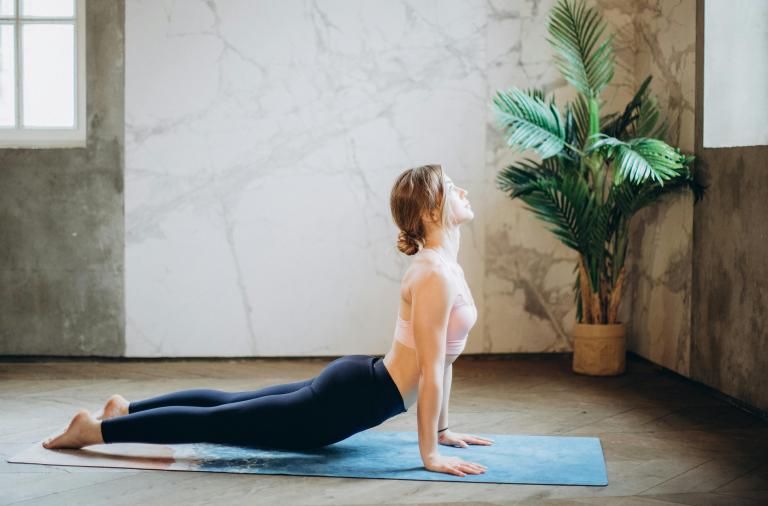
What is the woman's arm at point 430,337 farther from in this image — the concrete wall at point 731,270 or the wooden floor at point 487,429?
the concrete wall at point 731,270

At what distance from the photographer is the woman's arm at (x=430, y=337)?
249 centimetres

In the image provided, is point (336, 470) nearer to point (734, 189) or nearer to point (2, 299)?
point (734, 189)

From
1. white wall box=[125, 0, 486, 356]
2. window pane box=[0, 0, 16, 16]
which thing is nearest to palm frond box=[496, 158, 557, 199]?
white wall box=[125, 0, 486, 356]

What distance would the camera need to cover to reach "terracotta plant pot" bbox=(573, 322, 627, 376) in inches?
169

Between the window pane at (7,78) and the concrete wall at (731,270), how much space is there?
11.8 feet

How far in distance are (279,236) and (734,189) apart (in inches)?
91.9

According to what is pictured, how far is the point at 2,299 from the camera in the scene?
4.74m

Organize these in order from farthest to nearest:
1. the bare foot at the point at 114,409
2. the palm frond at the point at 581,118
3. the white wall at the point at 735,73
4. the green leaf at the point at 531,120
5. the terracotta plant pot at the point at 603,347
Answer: the palm frond at the point at 581,118, the terracotta plant pot at the point at 603,347, the green leaf at the point at 531,120, the white wall at the point at 735,73, the bare foot at the point at 114,409

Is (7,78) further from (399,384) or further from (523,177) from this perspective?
(399,384)

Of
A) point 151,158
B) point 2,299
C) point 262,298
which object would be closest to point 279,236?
point 262,298

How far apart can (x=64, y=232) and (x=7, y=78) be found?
940 mm

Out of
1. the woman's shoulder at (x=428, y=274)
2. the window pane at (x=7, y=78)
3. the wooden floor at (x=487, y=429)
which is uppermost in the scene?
the window pane at (x=7, y=78)

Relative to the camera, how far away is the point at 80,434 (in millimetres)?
2811

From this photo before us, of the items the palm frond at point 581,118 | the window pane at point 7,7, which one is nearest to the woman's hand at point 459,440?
the palm frond at point 581,118
